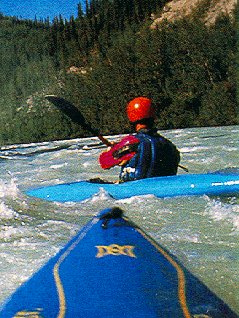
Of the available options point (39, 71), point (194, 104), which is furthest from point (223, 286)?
point (39, 71)

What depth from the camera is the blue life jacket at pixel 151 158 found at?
4676 millimetres

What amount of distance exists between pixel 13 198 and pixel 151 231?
233cm

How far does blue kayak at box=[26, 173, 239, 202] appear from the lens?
191 inches

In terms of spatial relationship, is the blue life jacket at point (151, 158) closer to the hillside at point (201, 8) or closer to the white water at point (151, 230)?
the white water at point (151, 230)

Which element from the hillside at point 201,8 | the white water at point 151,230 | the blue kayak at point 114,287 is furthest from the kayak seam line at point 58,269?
the hillside at point 201,8

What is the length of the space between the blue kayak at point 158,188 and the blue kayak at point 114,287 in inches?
77.0

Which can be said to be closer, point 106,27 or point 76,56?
point 106,27

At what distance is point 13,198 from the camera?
5.71 m

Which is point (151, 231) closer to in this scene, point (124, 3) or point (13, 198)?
point (13, 198)

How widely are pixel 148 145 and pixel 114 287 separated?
2611mm

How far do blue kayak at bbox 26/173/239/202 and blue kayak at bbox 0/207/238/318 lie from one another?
1955 mm

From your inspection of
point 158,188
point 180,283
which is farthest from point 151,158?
point 180,283

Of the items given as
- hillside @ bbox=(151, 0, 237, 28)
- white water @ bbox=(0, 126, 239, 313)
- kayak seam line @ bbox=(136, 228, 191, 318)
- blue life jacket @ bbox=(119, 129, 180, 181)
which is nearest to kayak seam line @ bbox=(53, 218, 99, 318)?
white water @ bbox=(0, 126, 239, 313)

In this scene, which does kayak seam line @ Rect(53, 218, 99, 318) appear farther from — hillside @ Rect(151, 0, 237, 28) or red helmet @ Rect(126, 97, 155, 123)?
hillside @ Rect(151, 0, 237, 28)
